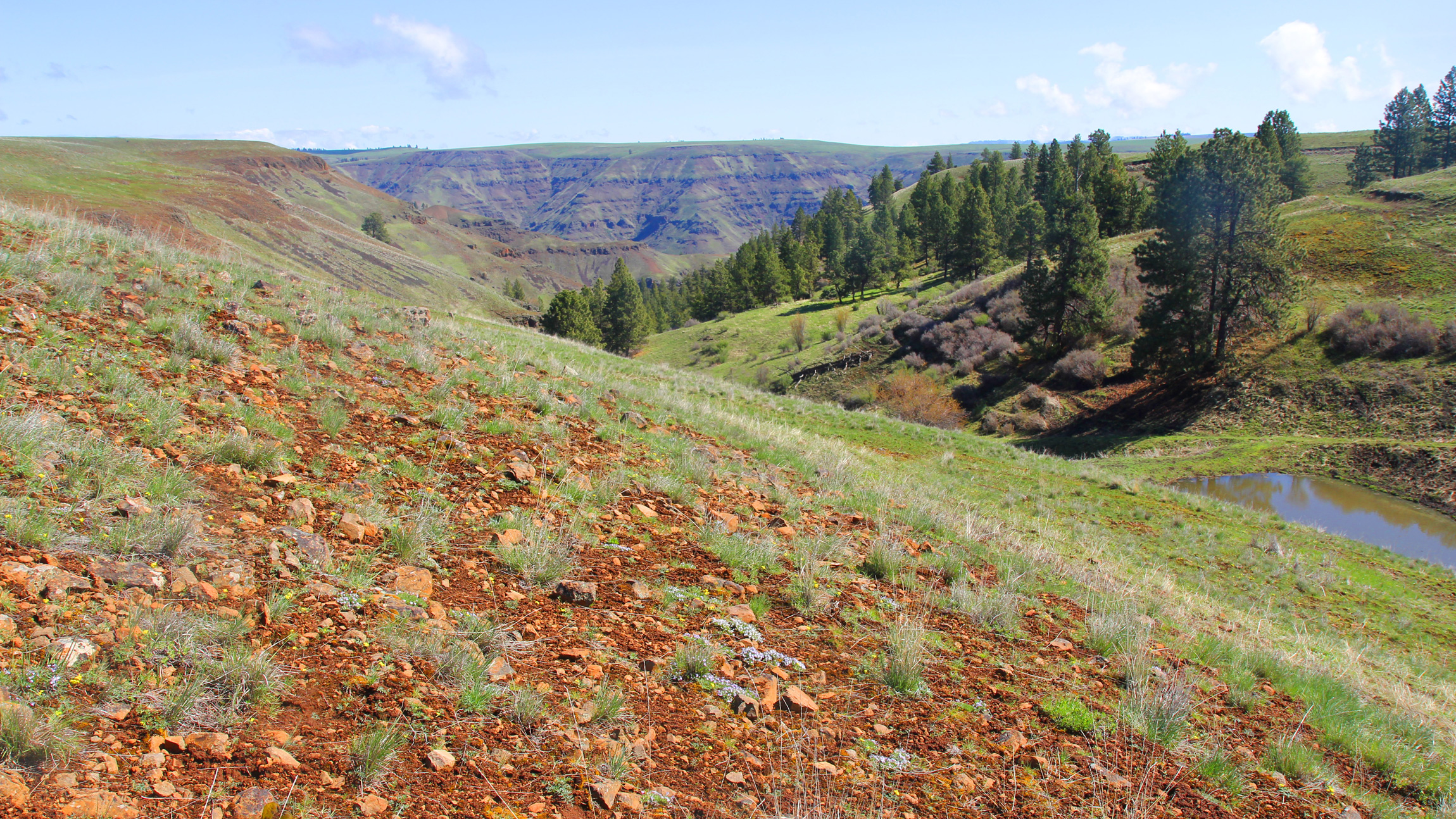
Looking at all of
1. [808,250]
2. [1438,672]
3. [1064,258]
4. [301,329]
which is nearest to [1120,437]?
[1064,258]

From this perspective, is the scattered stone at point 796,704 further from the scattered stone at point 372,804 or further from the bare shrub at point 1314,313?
the bare shrub at point 1314,313

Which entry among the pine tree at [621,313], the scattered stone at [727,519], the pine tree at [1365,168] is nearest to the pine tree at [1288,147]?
the pine tree at [1365,168]

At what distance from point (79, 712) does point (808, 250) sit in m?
81.6

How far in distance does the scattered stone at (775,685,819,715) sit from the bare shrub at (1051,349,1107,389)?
3832cm

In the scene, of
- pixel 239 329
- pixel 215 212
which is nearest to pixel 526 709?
pixel 239 329

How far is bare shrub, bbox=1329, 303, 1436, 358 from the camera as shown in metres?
28.8

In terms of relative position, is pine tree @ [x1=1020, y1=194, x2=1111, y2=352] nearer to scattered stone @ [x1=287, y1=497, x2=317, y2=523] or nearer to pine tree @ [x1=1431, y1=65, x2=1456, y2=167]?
scattered stone @ [x1=287, y1=497, x2=317, y2=523]

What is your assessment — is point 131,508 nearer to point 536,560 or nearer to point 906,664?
point 536,560

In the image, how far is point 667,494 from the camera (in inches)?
275

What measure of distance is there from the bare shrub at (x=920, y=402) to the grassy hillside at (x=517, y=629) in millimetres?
30448

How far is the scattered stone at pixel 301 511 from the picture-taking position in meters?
4.59

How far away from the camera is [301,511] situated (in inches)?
182

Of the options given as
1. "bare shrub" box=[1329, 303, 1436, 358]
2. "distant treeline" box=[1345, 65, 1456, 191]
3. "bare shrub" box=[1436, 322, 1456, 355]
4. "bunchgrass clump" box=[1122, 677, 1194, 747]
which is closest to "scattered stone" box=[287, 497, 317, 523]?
"bunchgrass clump" box=[1122, 677, 1194, 747]

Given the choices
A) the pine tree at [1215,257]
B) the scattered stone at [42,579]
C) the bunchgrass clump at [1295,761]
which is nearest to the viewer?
the scattered stone at [42,579]
